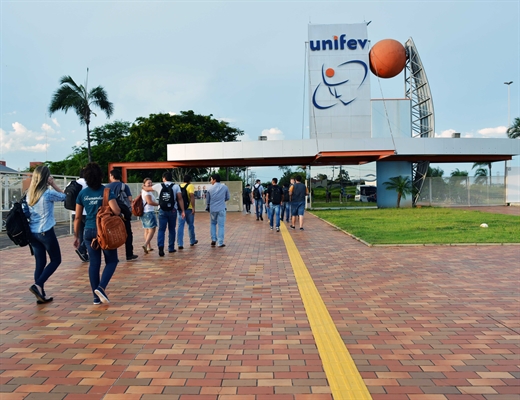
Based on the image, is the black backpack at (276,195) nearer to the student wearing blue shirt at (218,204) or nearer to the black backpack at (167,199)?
the student wearing blue shirt at (218,204)

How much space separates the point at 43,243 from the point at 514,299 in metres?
5.73

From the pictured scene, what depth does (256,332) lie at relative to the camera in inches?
170

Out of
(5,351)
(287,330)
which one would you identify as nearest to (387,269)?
(287,330)

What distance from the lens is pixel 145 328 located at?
4.47m

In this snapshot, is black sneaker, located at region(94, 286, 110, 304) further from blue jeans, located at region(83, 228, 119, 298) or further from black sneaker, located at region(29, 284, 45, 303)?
black sneaker, located at region(29, 284, 45, 303)

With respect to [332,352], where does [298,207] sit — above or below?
above

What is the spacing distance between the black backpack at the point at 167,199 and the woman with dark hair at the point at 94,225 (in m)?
3.41

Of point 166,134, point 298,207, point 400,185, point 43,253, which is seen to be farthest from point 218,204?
point 166,134

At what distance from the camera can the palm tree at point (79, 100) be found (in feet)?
89.9

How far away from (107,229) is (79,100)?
2539 cm

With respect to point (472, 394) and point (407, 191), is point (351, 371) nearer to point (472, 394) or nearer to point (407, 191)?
point (472, 394)

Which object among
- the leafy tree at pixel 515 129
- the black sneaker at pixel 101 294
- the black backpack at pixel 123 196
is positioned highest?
the leafy tree at pixel 515 129

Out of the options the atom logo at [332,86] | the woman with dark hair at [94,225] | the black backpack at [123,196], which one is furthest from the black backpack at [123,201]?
the atom logo at [332,86]

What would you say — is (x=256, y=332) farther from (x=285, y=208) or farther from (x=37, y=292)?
(x=285, y=208)
